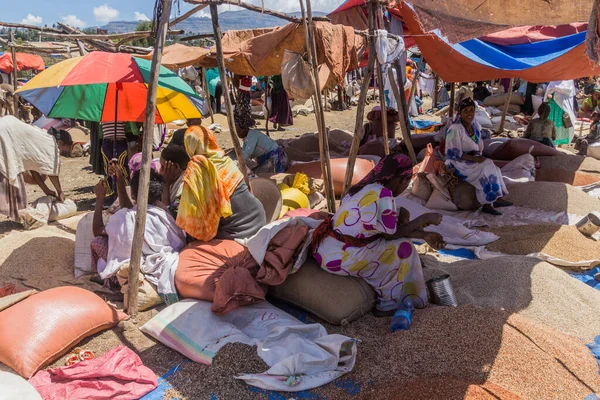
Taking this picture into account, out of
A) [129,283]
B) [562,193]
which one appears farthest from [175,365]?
[562,193]

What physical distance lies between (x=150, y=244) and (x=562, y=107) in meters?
7.96

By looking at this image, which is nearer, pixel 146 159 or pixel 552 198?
pixel 146 159

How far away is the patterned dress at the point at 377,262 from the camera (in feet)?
9.93

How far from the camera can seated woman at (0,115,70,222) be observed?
15.3ft

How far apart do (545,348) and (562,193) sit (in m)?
2.90

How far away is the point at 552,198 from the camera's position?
484 centimetres

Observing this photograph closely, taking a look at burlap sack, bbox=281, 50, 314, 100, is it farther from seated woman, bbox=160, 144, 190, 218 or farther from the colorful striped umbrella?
seated woman, bbox=160, 144, 190, 218

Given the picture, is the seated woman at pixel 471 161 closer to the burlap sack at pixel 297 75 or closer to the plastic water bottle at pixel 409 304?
the burlap sack at pixel 297 75

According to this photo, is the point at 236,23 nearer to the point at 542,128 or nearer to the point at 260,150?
the point at 542,128

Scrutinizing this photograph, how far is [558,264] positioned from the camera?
3670mm

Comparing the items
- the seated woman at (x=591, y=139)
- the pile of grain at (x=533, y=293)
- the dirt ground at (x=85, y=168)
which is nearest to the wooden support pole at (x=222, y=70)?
the pile of grain at (x=533, y=293)

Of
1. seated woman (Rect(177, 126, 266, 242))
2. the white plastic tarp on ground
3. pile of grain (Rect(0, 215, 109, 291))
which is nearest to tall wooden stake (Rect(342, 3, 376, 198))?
seated woman (Rect(177, 126, 266, 242))

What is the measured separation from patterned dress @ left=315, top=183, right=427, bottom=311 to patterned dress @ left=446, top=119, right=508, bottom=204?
215 centimetres

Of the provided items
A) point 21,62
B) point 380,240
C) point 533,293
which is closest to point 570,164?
point 533,293
